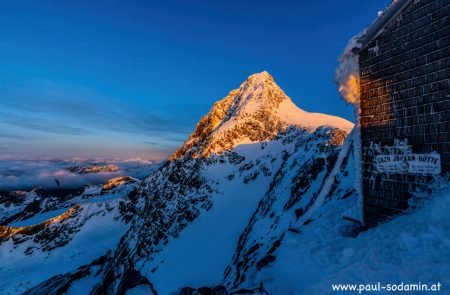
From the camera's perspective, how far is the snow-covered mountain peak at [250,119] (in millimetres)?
46750

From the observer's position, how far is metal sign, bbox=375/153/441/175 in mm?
8352

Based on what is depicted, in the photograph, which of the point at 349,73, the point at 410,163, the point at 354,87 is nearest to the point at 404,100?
the point at 410,163

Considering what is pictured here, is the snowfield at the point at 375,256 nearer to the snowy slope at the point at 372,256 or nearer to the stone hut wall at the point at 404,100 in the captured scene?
the snowy slope at the point at 372,256

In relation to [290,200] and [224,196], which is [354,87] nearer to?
[290,200]

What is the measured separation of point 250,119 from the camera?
49250 mm

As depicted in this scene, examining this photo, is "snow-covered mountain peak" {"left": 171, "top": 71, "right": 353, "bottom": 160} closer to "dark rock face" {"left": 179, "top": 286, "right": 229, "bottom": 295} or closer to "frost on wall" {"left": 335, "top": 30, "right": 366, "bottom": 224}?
"frost on wall" {"left": 335, "top": 30, "right": 366, "bottom": 224}

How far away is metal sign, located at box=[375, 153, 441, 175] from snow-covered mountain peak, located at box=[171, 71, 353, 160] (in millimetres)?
32166

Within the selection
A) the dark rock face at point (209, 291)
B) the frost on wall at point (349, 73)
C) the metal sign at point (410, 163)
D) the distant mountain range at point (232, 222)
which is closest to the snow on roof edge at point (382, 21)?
the frost on wall at point (349, 73)

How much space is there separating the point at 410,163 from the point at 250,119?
4063cm

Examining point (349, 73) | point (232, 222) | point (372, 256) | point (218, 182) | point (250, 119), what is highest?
point (250, 119)

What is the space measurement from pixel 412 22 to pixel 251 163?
3381 cm

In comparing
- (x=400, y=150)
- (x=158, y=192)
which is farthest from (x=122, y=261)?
(x=400, y=150)

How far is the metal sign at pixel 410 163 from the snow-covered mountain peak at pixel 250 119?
3217 cm

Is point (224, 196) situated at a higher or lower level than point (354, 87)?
lower
